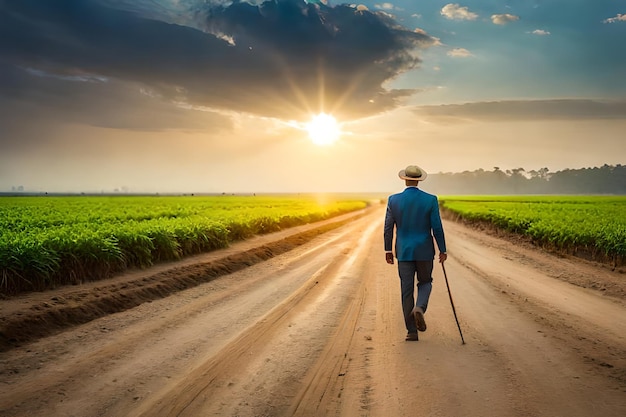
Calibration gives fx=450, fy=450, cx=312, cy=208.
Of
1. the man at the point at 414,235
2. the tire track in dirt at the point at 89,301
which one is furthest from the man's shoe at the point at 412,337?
the tire track in dirt at the point at 89,301

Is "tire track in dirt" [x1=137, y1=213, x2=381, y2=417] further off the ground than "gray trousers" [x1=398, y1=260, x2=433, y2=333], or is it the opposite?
"gray trousers" [x1=398, y1=260, x2=433, y2=333]

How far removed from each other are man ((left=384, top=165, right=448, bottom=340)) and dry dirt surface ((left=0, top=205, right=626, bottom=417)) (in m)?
0.76

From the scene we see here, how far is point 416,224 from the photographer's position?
6.92m

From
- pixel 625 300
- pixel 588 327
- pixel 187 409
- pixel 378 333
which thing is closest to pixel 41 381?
pixel 187 409

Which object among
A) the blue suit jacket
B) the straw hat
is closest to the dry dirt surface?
the blue suit jacket

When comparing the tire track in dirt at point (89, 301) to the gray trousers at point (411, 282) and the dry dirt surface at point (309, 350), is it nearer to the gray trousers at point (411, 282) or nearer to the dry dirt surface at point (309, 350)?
the dry dirt surface at point (309, 350)

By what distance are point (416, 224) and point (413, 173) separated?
79 centimetres

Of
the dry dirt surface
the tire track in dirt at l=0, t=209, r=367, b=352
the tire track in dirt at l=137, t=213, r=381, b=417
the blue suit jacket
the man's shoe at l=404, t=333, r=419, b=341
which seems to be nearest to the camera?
the tire track in dirt at l=137, t=213, r=381, b=417

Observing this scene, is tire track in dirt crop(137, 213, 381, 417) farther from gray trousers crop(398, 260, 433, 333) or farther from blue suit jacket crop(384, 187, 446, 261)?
blue suit jacket crop(384, 187, 446, 261)

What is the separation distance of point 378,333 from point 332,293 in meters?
3.03

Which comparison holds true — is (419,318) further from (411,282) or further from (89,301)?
(89,301)

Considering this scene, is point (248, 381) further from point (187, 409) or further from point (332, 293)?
point (332, 293)

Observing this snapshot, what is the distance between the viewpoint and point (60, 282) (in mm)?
9992

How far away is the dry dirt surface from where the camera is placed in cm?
455
